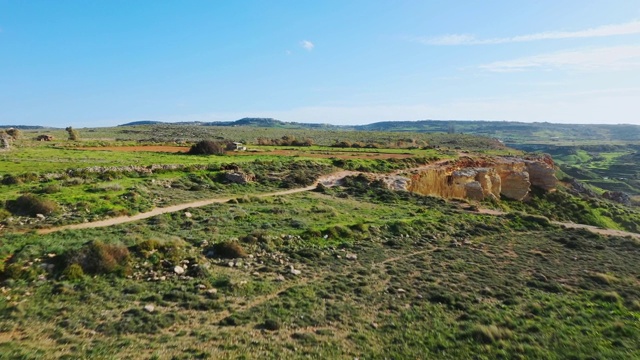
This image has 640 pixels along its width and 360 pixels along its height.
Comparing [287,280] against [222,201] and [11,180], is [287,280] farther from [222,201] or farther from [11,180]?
[11,180]

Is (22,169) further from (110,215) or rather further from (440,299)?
(440,299)

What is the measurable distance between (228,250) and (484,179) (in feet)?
129

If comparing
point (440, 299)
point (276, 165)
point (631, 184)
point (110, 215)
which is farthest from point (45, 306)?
point (631, 184)

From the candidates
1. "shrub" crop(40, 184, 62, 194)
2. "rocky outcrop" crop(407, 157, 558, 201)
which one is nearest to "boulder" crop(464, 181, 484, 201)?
"rocky outcrop" crop(407, 157, 558, 201)

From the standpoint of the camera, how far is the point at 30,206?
845 inches

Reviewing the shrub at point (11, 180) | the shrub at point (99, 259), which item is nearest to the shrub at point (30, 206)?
the shrub at point (11, 180)

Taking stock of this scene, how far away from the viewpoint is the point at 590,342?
1348 cm

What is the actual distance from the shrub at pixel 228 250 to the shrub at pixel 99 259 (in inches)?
153

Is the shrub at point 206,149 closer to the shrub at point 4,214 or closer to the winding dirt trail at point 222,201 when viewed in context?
the winding dirt trail at point 222,201

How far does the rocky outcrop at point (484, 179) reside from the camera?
45531 mm

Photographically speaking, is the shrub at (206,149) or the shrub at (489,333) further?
the shrub at (206,149)

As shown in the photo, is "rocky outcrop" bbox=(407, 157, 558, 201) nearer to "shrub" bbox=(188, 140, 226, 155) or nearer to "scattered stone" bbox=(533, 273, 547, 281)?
"scattered stone" bbox=(533, 273, 547, 281)

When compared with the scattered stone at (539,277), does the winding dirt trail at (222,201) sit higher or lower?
higher

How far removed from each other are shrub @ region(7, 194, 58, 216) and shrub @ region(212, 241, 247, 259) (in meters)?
9.72
